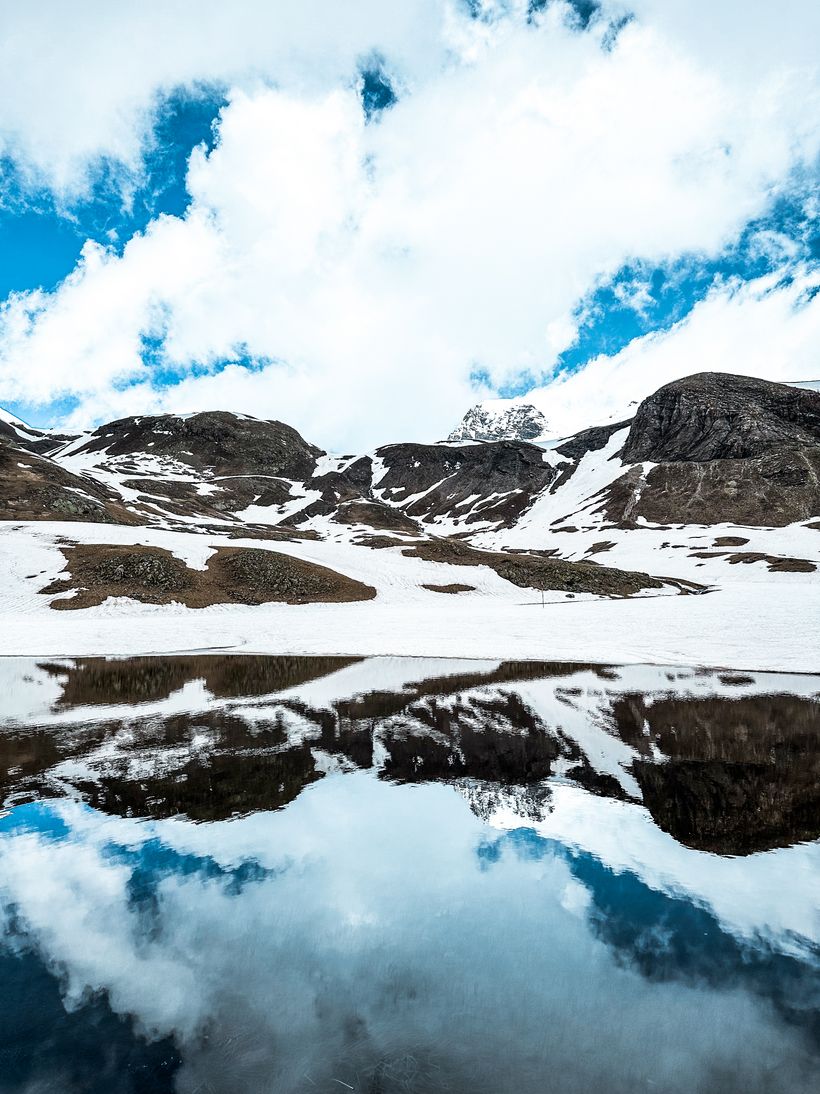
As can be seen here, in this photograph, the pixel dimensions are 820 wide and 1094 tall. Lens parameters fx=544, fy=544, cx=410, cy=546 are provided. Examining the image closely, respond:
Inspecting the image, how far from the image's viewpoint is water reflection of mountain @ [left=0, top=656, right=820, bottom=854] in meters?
10.0

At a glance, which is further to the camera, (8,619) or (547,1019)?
(8,619)

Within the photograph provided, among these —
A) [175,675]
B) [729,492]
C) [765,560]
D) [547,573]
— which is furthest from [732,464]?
[175,675]

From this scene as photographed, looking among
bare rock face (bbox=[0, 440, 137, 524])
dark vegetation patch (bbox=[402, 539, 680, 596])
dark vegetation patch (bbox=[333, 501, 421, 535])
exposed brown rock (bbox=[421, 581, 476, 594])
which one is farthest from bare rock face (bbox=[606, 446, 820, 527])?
bare rock face (bbox=[0, 440, 137, 524])

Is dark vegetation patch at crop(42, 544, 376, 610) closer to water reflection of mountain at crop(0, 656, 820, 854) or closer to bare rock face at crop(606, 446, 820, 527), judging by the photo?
water reflection of mountain at crop(0, 656, 820, 854)

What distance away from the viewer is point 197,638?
121 feet

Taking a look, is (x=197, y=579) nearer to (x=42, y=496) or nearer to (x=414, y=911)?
(x=42, y=496)

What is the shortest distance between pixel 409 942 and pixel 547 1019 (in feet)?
5.75

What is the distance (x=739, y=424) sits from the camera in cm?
17688

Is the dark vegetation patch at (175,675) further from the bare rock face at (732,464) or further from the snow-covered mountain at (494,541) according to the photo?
the bare rock face at (732,464)

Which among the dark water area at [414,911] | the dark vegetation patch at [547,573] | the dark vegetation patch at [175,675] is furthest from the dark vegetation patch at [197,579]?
the dark water area at [414,911]

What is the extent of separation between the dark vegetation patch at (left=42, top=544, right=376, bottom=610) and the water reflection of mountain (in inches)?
1239

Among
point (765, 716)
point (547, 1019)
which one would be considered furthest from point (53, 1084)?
point (765, 716)

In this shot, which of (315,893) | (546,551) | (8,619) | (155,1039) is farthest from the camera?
(546,551)

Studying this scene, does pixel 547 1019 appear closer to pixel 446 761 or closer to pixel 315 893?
pixel 315 893
